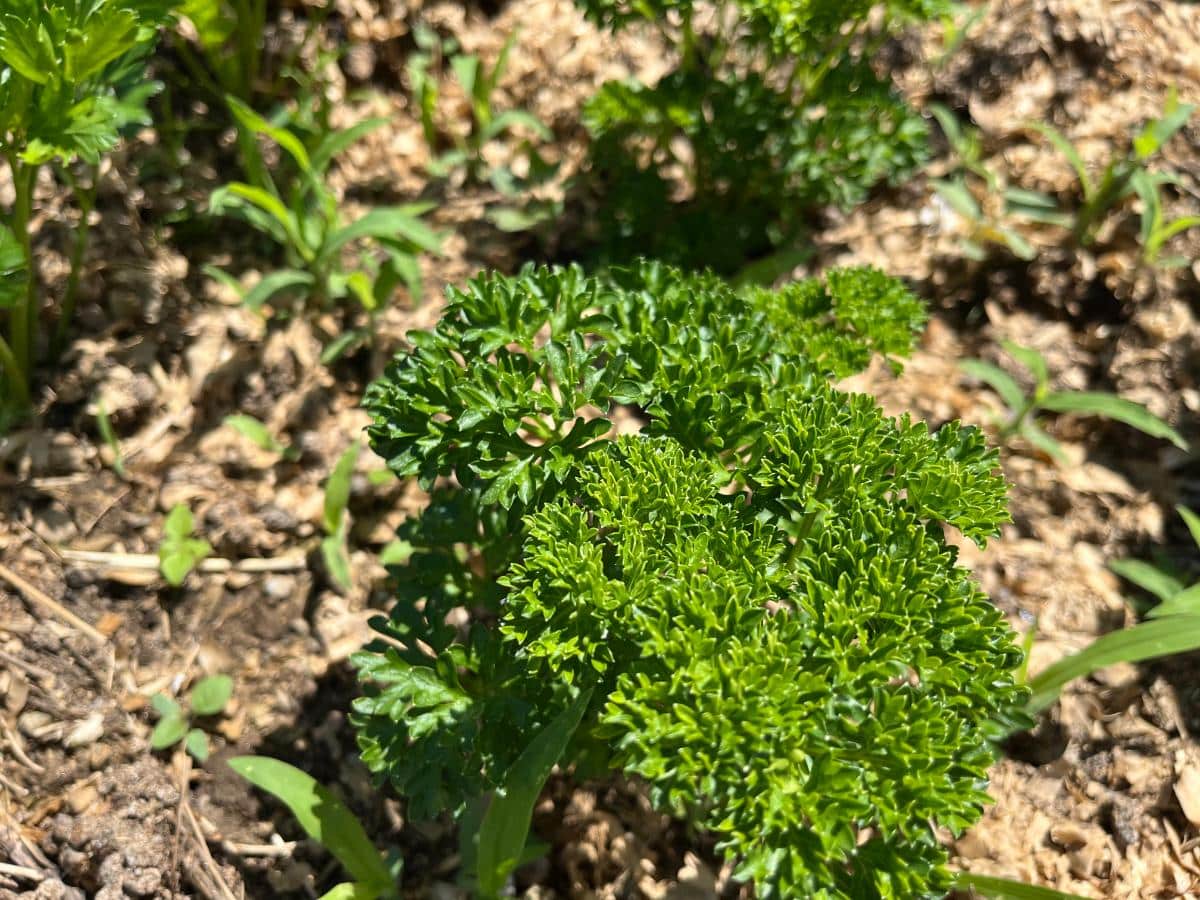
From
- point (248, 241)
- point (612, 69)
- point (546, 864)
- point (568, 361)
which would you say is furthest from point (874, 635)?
point (612, 69)

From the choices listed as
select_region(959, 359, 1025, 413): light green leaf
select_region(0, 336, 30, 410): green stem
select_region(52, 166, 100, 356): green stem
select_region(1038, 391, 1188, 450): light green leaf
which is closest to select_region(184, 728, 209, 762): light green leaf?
select_region(0, 336, 30, 410): green stem

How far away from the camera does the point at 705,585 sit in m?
1.50

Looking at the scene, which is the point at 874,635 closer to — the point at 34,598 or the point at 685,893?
the point at 685,893

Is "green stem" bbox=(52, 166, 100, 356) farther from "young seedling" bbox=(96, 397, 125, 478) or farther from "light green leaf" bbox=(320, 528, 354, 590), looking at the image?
"light green leaf" bbox=(320, 528, 354, 590)

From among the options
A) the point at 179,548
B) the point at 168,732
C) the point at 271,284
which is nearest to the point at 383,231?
the point at 271,284

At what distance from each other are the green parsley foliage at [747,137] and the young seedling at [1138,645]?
145 centimetres

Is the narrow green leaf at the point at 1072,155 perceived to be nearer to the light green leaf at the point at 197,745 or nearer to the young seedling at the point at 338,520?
the young seedling at the point at 338,520

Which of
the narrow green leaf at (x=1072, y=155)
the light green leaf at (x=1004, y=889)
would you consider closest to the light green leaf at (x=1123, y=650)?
the light green leaf at (x=1004, y=889)

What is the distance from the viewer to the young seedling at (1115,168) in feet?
9.52

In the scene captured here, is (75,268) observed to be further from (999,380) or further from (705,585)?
(999,380)

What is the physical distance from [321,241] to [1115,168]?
2.62 m

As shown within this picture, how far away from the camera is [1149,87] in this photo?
328 centimetres

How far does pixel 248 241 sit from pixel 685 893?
2.42 m

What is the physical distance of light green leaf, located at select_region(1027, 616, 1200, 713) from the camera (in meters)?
2.08
